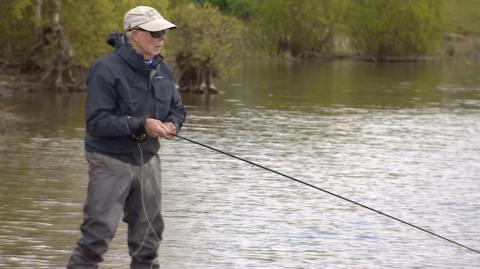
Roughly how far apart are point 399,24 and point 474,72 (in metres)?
23.4

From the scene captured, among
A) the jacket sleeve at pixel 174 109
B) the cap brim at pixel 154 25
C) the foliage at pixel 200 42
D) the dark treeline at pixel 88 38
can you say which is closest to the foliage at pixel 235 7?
the dark treeline at pixel 88 38

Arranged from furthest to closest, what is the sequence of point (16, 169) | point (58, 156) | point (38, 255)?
1. point (58, 156)
2. point (16, 169)
3. point (38, 255)

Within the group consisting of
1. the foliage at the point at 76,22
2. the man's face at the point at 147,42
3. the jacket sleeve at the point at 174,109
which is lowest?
the foliage at the point at 76,22

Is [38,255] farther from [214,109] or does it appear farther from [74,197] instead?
[214,109]

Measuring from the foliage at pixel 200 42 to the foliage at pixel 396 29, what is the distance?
48240 mm

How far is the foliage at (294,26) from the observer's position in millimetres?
84250

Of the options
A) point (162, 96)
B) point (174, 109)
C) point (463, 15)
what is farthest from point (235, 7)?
point (162, 96)

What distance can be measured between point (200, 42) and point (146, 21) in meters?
30.8

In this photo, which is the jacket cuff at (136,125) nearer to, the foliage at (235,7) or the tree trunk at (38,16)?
the tree trunk at (38,16)

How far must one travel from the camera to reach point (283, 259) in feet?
36.6

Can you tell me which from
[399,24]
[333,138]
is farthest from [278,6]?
[333,138]

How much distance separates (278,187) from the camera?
652 inches

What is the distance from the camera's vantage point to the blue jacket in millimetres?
7879

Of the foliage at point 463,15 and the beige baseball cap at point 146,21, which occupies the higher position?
the beige baseball cap at point 146,21
